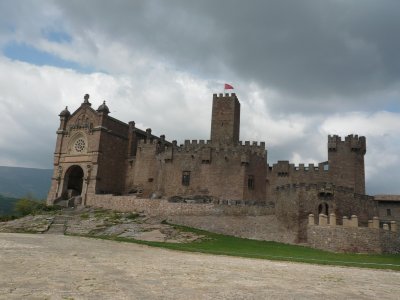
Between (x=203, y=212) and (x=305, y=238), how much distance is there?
35.6 ft

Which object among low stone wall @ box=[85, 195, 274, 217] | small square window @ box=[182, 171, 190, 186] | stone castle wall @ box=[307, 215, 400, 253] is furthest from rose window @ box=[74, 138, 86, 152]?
stone castle wall @ box=[307, 215, 400, 253]

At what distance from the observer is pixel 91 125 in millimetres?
57125

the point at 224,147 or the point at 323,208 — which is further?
the point at 224,147

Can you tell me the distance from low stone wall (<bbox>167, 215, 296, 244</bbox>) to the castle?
20 cm

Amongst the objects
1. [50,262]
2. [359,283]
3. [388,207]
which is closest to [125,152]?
[388,207]

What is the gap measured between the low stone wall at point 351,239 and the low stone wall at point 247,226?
313 cm

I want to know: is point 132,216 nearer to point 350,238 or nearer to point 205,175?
point 205,175

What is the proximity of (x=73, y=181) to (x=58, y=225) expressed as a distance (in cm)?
1993

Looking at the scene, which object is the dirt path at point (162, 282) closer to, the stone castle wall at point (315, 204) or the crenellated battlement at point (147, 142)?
the stone castle wall at point (315, 204)

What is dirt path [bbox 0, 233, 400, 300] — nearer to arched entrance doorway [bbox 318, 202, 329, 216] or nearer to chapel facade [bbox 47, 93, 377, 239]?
arched entrance doorway [bbox 318, 202, 329, 216]

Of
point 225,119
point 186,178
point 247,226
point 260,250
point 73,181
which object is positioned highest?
point 225,119

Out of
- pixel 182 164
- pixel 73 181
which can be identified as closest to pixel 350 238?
pixel 182 164

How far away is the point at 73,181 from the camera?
5975cm

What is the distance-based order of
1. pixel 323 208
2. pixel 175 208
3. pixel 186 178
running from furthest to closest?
pixel 186 178
pixel 175 208
pixel 323 208
